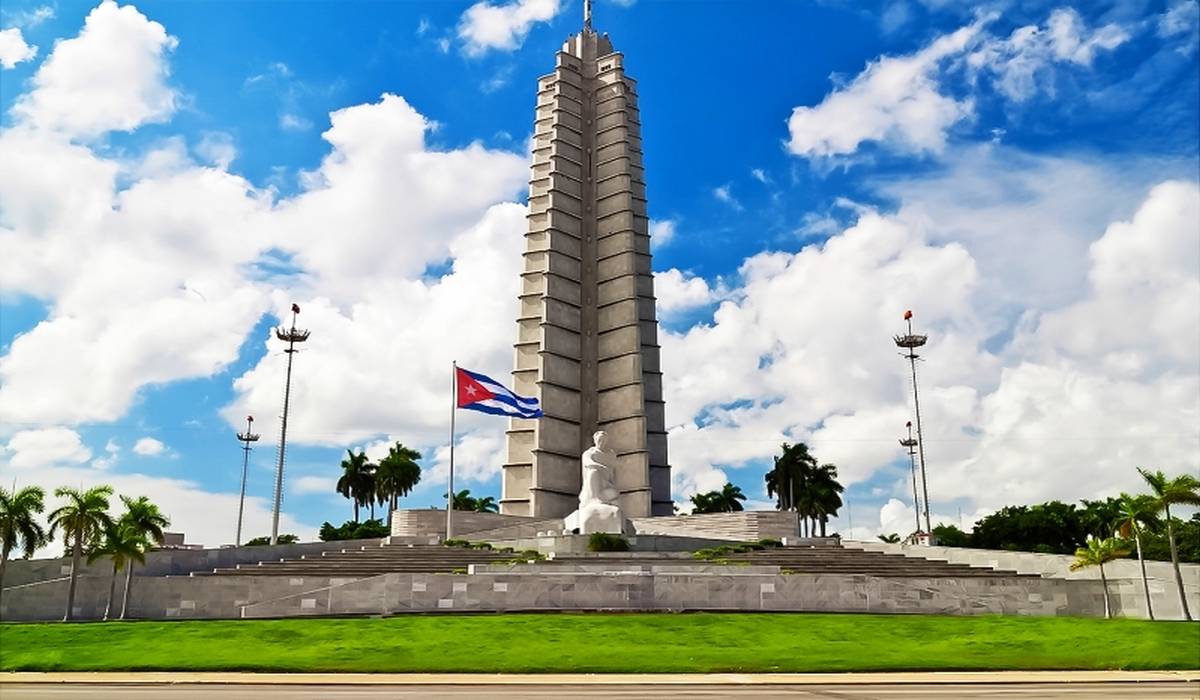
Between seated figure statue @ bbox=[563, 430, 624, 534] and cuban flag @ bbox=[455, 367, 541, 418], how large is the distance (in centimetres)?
483

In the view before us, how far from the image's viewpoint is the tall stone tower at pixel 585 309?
218 ft

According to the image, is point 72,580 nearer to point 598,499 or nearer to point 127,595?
point 127,595

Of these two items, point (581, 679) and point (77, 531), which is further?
point (77, 531)

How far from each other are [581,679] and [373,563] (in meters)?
21.3

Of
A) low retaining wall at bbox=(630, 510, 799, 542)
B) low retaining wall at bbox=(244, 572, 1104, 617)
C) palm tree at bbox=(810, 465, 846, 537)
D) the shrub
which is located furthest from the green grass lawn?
palm tree at bbox=(810, 465, 846, 537)

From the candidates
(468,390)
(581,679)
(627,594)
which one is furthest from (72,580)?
(468,390)

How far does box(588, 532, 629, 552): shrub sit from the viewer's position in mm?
42825

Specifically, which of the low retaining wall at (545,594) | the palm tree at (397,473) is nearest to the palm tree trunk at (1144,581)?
the low retaining wall at (545,594)

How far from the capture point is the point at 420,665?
67.7 ft

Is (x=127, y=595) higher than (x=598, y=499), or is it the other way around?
(x=598, y=499)

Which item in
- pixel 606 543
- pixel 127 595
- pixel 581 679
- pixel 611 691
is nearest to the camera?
pixel 611 691

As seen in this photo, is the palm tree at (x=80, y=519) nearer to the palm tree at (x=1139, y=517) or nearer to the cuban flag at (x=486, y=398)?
the cuban flag at (x=486, y=398)

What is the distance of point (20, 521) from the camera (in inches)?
1259

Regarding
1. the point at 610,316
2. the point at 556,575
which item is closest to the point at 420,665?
the point at 556,575
